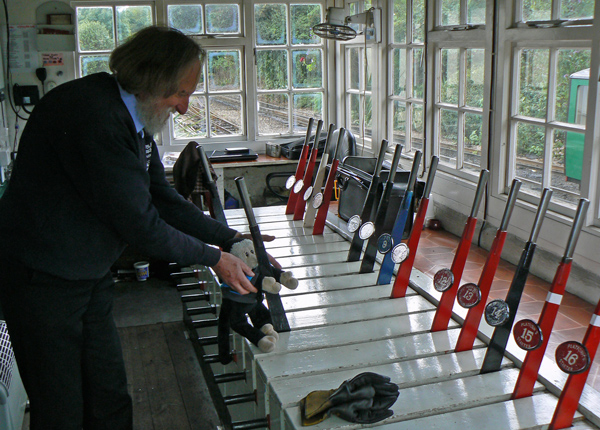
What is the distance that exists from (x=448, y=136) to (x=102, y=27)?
3601 millimetres

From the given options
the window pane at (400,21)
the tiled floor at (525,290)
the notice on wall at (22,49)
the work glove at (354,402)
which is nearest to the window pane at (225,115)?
the notice on wall at (22,49)

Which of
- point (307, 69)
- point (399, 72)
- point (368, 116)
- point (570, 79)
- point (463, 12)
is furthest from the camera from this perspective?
point (307, 69)

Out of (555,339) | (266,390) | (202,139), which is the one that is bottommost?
(555,339)

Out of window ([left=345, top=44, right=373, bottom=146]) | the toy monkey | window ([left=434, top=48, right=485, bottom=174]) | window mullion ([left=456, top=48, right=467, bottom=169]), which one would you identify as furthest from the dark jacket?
window ([left=345, top=44, right=373, bottom=146])

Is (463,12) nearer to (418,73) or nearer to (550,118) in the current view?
(418,73)

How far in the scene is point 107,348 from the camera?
79.7 inches

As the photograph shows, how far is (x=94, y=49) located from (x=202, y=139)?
137cm

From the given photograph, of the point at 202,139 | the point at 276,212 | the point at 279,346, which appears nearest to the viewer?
the point at 279,346

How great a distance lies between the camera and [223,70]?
258 inches

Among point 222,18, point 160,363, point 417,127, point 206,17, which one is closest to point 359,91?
point 417,127

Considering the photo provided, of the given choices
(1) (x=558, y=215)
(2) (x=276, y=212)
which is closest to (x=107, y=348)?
(2) (x=276, y=212)

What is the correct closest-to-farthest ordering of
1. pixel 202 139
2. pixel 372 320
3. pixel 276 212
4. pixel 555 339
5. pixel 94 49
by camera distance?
pixel 372 320, pixel 555 339, pixel 276 212, pixel 94 49, pixel 202 139

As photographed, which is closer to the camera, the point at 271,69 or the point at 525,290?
the point at 525,290

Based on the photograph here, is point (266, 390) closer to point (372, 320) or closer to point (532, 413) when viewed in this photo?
point (372, 320)
